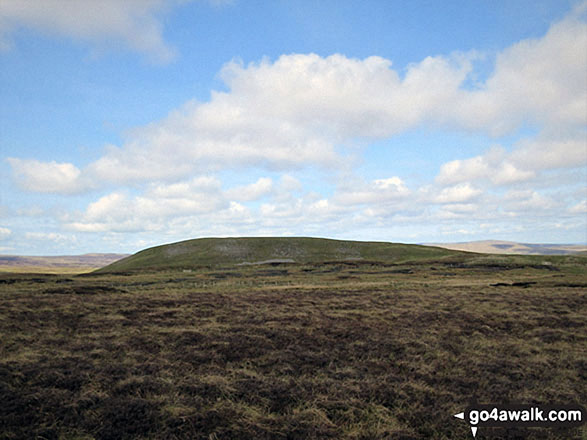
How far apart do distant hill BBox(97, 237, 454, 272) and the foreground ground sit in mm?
91669

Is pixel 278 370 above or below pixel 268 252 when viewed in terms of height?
below

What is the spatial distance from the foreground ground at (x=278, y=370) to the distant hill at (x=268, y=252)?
91669 millimetres

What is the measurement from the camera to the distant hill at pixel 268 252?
11931 cm

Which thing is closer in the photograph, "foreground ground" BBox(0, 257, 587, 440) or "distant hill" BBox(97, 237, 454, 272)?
"foreground ground" BBox(0, 257, 587, 440)

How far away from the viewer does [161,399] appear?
10.2m

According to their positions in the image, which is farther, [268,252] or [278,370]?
[268,252]

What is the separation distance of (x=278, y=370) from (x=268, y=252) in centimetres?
11933

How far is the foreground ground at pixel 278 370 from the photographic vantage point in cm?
905

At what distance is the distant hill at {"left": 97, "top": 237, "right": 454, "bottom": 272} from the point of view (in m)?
119

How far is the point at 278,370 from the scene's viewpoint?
44.0ft

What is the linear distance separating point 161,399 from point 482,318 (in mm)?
21051

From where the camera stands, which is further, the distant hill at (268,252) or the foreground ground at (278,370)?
the distant hill at (268,252)

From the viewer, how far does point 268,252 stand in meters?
132

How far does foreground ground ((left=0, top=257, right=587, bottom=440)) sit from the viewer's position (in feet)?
29.7
